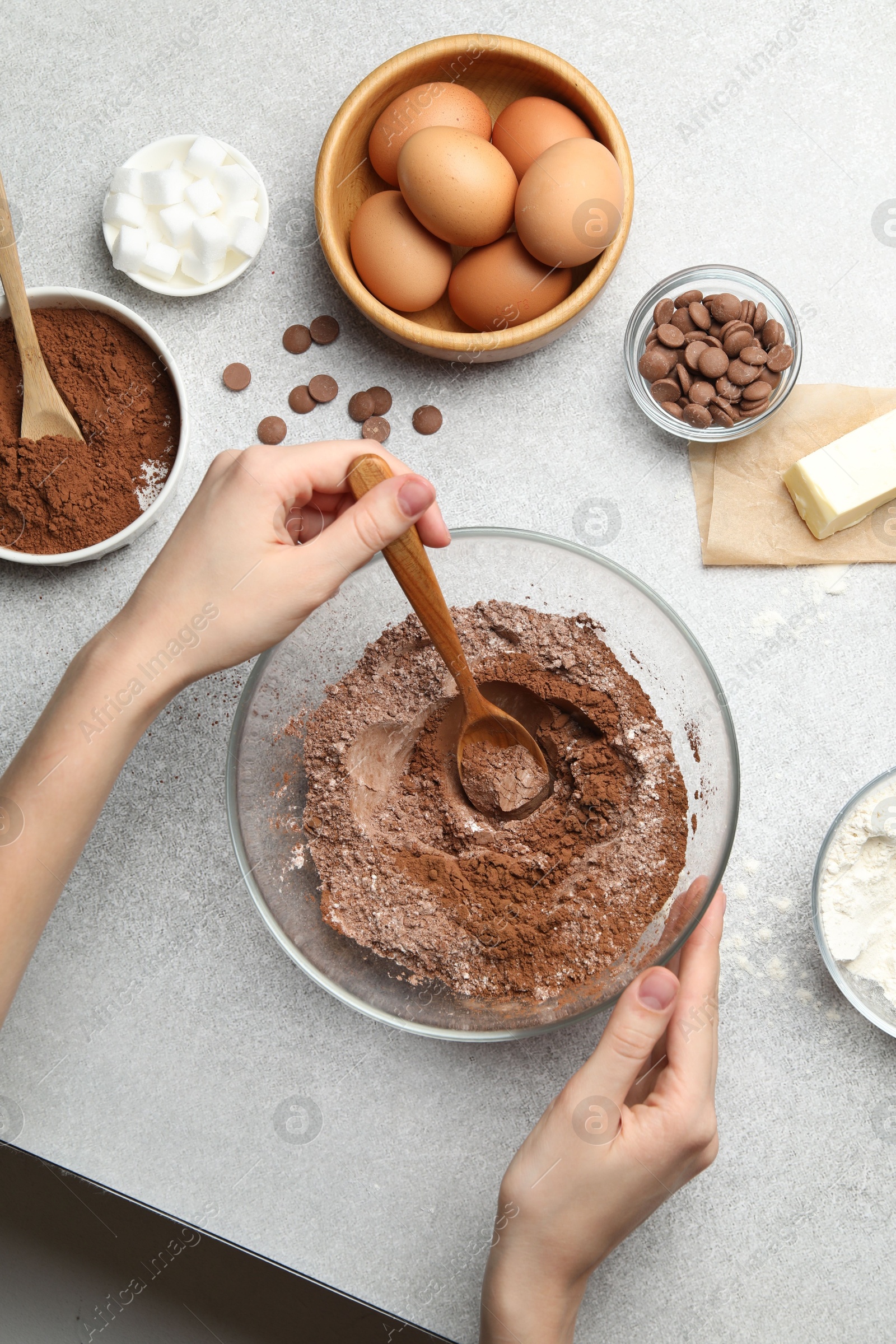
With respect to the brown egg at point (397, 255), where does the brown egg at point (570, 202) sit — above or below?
above

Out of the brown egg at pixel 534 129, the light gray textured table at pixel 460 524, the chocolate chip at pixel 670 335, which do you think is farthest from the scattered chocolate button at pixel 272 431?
the chocolate chip at pixel 670 335

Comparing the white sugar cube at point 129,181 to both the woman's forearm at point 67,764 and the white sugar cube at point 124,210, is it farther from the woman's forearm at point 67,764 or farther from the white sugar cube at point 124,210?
the woman's forearm at point 67,764

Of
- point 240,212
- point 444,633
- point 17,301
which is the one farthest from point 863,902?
point 17,301

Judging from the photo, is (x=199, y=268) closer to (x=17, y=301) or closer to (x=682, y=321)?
(x=17, y=301)

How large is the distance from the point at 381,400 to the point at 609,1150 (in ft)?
4.12

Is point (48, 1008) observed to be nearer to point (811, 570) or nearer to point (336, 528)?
point (336, 528)

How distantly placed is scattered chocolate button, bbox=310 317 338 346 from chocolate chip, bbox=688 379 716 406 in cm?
64

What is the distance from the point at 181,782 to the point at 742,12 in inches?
68.7

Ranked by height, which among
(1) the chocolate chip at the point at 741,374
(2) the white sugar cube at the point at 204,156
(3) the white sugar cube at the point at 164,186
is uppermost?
(2) the white sugar cube at the point at 204,156

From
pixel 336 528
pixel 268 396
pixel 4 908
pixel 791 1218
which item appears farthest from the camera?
pixel 268 396

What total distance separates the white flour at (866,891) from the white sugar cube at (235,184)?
58.3 inches

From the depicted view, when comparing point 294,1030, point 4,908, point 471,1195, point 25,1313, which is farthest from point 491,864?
point 25,1313

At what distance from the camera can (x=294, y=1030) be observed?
4.98 feet

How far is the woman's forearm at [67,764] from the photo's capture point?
1273 millimetres
